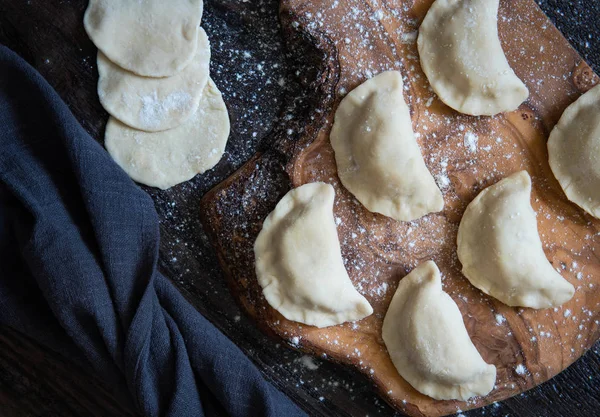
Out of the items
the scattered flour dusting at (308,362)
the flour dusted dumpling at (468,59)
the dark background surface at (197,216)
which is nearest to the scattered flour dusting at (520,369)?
the dark background surface at (197,216)

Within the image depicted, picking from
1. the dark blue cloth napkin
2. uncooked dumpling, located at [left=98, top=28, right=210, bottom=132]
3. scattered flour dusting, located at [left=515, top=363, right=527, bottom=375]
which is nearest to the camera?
the dark blue cloth napkin

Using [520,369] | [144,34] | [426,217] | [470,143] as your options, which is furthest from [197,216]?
[520,369]

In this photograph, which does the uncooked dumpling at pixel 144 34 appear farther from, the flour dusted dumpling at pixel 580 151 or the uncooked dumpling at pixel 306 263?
the flour dusted dumpling at pixel 580 151

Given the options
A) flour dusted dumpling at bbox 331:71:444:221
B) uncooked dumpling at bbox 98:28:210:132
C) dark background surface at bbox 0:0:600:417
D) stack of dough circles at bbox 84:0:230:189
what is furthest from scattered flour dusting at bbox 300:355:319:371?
uncooked dumpling at bbox 98:28:210:132

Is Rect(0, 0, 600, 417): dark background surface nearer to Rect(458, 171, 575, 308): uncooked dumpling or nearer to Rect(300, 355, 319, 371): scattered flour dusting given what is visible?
Rect(300, 355, 319, 371): scattered flour dusting

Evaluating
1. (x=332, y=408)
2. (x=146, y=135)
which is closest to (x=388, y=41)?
(x=146, y=135)

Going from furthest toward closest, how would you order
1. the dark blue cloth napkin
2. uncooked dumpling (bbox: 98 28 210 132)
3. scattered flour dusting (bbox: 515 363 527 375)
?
1. scattered flour dusting (bbox: 515 363 527 375)
2. uncooked dumpling (bbox: 98 28 210 132)
3. the dark blue cloth napkin

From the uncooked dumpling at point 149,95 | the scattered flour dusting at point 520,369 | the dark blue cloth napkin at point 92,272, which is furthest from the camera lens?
the scattered flour dusting at point 520,369
